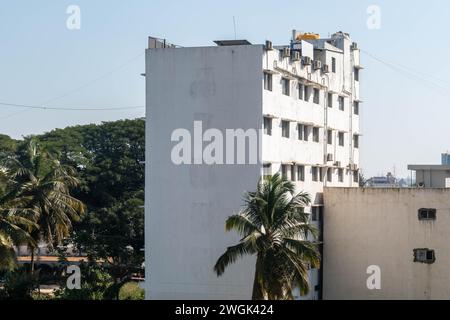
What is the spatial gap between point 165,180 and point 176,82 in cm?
395

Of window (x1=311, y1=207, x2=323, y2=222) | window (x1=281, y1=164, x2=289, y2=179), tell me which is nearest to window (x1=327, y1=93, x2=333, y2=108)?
window (x1=311, y1=207, x2=323, y2=222)

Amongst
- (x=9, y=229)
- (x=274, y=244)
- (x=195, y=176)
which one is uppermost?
(x=195, y=176)

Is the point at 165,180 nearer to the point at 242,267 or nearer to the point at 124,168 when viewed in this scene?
the point at 242,267

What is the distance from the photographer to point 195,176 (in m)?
32.9

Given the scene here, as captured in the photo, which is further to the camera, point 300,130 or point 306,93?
point 306,93

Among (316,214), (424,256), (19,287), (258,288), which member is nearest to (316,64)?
(316,214)

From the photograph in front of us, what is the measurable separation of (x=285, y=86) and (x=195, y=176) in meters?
5.58

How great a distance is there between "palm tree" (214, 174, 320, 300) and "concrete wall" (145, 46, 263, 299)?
6220mm

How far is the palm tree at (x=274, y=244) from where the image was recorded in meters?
25.2

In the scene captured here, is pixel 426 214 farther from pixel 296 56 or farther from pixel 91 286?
pixel 91 286

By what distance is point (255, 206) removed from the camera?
25.9 metres

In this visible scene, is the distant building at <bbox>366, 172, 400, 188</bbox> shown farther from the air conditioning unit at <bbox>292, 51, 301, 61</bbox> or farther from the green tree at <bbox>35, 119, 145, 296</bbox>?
the green tree at <bbox>35, 119, 145, 296</bbox>

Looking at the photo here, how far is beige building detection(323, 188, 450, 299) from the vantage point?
113 feet
